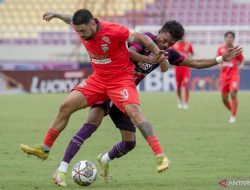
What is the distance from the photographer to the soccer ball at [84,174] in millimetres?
8641

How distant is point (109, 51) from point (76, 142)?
3.88 feet

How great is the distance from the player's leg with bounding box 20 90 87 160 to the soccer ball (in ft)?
1.81

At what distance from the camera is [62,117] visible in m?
8.98

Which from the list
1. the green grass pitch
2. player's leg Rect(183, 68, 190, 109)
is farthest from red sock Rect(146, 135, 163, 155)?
player's leg Rect(183, 68, 190, 109)

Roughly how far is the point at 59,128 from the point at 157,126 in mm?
8272

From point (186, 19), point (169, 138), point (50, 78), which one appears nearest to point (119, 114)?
point (169, 138)

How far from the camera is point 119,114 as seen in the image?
30.7ft

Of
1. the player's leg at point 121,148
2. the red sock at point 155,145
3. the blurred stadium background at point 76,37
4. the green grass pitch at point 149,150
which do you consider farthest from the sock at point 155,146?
the blurred stadium background at point 76,37

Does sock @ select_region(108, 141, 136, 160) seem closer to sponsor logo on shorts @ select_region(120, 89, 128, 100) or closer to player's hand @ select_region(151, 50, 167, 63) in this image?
sponsor logo on shorts @ select_region(120, 89, 128, 100)

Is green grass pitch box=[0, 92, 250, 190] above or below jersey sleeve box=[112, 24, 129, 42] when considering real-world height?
below

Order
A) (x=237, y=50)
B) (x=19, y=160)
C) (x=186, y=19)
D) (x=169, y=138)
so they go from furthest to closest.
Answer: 1. (x=186, y=19)
2. (x=169, y=138)
3. (x=19, y=160)
4. (x=237, y=50)

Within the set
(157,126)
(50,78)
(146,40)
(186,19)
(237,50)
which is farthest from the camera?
(186,19)

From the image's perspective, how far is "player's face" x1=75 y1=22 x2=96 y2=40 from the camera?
27.9 feet

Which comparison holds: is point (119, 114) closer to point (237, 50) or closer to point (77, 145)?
point (77, 145)
